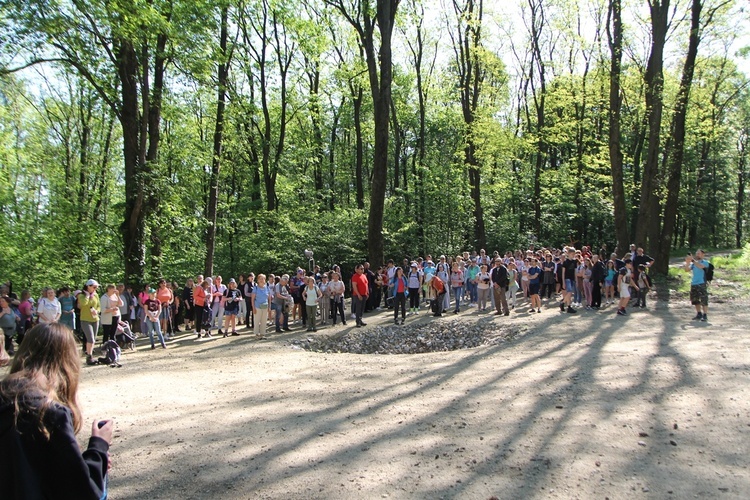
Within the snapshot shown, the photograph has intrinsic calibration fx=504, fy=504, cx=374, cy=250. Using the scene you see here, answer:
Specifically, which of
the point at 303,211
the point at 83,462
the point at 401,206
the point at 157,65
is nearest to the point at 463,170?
the point at 401,206

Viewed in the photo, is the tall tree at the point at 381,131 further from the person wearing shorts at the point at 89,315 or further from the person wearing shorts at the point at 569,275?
the person wearing shorts at the point at 89,315

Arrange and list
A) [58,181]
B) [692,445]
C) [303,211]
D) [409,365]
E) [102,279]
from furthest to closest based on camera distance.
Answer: [58,181] → [303,211] → [102,279] → [409,365] → [692,445]

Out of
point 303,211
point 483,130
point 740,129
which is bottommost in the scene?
point 303,211

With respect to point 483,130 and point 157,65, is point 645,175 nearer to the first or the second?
point 483,130

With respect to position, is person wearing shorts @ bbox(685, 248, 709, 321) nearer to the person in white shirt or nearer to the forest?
the forest

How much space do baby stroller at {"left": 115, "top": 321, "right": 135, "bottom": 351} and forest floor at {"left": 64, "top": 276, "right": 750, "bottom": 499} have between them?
1.78m

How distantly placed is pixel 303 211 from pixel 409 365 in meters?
17.4

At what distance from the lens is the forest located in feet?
53.0

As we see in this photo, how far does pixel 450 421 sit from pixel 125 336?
10108 millimetres

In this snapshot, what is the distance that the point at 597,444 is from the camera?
5.58m

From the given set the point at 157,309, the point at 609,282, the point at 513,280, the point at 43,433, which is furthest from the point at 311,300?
the point at 43,433

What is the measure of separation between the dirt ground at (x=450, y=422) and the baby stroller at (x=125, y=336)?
159 centimetres

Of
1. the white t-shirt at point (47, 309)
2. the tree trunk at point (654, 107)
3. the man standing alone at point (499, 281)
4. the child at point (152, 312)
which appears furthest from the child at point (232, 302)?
the tree trunk at point (654, 107)

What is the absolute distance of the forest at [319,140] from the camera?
53.0 ft
